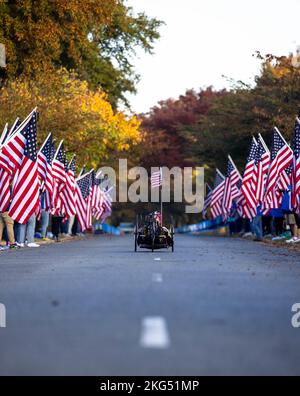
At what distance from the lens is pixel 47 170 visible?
42.8 metres

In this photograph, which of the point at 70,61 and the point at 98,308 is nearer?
the point at 98,308

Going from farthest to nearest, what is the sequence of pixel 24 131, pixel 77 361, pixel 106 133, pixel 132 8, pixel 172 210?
pixel 172 210
pixel 132 8
pixel 106 133
pixel 24 131
pixel 77 361

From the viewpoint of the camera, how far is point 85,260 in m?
24.0

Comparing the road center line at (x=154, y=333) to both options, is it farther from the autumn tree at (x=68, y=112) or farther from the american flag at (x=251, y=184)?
the autumn tree at (x=68, y=112)

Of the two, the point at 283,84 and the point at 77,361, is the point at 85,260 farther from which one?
the point at 283,84

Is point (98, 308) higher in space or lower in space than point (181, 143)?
lower

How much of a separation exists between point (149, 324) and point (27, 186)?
926 inches

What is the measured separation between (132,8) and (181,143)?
39117mm

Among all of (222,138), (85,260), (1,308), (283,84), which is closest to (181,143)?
(222,138)

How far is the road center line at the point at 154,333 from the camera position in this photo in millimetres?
8613

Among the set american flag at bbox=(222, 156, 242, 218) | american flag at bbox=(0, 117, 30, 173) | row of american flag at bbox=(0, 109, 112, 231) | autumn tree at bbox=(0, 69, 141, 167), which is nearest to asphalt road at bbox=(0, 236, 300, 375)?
row of american flag at bbox=(0, 109, 112, 231)

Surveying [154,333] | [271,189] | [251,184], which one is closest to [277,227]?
[251,184]

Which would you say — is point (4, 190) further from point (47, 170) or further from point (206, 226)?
point (206, 226)

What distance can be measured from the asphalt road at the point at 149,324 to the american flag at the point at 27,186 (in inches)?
564
